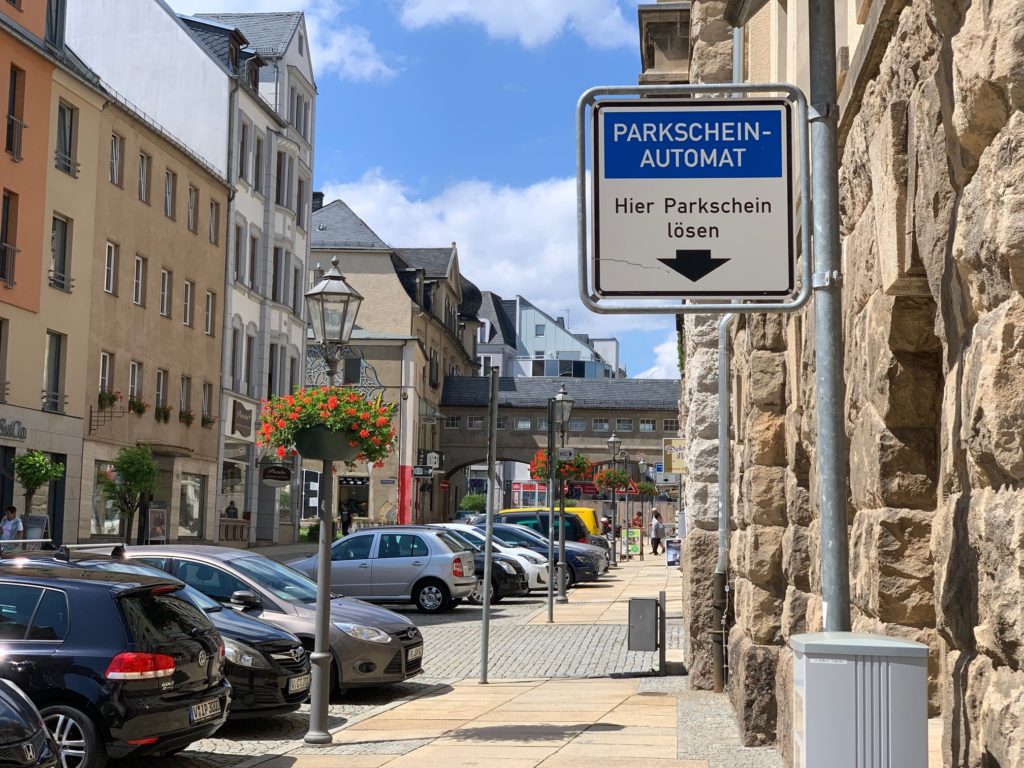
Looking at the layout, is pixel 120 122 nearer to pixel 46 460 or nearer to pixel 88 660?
pixel 46 460

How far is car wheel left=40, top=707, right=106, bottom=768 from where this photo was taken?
8.88 metres

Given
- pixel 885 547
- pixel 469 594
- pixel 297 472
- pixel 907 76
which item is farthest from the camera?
pixel 297 472

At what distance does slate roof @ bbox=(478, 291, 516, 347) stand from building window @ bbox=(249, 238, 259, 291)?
6572cm

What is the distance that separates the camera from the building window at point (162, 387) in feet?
135

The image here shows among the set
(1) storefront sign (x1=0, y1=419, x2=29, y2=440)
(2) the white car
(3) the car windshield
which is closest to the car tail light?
(3) the car windshield

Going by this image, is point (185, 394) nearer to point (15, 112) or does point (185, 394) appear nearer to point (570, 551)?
point (15, 112)

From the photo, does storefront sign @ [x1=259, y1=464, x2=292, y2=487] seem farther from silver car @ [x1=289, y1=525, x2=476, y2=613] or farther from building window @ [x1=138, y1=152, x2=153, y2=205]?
silver car @ [x1=289, y1=525, x2=476, y2=613]

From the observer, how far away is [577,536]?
3978cm

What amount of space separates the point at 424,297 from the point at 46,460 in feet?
162

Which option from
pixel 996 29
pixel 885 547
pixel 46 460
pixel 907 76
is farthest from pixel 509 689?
pixel 46 460

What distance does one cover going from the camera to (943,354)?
4.55 m

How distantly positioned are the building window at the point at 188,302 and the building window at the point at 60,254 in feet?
27.7

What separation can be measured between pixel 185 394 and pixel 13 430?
1216 centimetres

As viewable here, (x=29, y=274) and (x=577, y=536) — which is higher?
(x=29, y=274)
